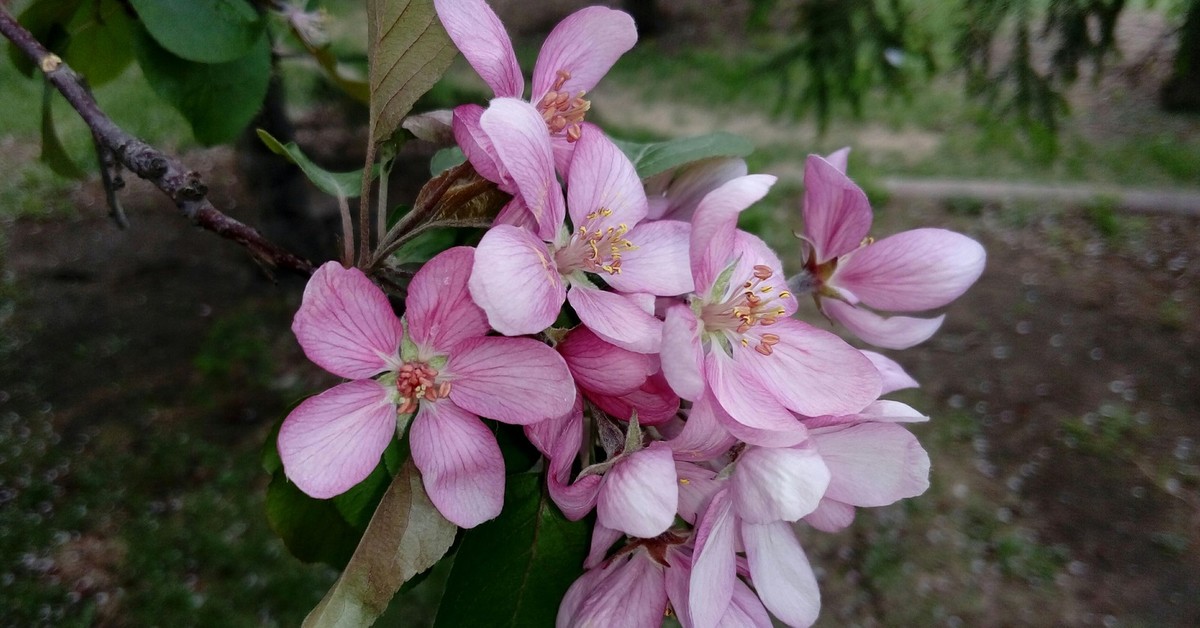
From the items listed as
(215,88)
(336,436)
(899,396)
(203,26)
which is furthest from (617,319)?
(899,396)

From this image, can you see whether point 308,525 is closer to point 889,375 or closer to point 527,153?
point 527,153

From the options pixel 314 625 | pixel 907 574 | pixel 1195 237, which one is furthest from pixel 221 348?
pixel 1195 237

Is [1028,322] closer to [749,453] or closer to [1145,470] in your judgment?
[1145,470]

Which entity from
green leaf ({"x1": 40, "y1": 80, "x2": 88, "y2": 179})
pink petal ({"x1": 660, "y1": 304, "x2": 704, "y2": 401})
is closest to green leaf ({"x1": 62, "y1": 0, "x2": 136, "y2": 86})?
green leaf ({"x1": 40, "y1": 80, "x2": 88, "y2": 179})

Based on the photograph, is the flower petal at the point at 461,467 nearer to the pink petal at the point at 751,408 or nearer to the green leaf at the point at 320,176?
the pink petal at the point at 751,408

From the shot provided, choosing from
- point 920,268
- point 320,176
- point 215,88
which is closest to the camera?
point 920,268

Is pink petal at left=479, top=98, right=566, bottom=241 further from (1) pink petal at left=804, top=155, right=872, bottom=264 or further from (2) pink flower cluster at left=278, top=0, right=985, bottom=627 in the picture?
(1) pink petal at left=804, top=155, right=872, bottom=264

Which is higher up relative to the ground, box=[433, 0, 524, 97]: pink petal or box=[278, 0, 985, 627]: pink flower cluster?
box=[433, 0, 524, 97]: pink petal
